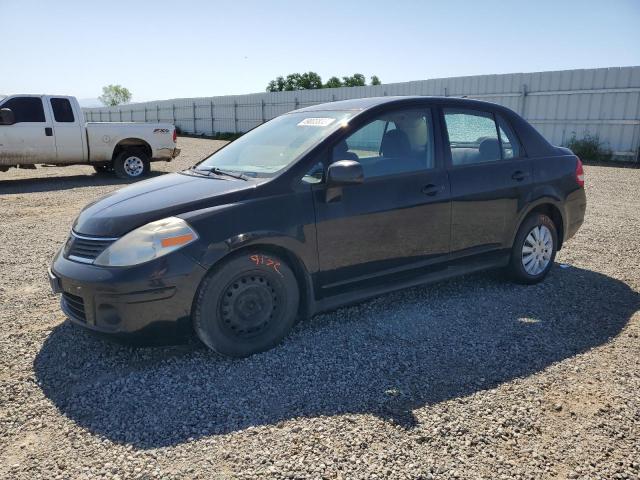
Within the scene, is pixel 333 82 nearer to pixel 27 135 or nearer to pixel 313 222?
pixel 27 135

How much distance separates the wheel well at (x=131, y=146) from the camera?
1302 cm

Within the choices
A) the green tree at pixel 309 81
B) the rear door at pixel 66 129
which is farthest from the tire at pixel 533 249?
the green tree at pixel 309 81

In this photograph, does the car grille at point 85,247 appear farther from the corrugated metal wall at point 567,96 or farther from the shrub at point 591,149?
the corrugated metal wall at point 567,96

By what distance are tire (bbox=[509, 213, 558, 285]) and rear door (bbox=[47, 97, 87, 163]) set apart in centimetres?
1090

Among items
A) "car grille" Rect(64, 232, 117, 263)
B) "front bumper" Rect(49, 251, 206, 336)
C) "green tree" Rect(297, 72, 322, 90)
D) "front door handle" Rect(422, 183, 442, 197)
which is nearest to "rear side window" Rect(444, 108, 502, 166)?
"front door handle" Rect(422, 183, 442, 197)

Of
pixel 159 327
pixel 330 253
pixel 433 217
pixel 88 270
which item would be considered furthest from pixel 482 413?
pixel 88 270

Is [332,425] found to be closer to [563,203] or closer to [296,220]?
[296,220]

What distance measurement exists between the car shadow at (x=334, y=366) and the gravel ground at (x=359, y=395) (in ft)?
0.04

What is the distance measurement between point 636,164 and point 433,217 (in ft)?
49.8

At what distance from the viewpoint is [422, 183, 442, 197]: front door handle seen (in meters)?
4.16

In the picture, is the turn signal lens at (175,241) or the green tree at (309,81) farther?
the green tree at (309,81)

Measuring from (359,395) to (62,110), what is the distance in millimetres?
11591

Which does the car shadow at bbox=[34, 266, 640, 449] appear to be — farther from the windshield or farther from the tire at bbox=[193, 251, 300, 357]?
the windshield

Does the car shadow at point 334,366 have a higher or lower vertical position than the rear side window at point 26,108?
lower
